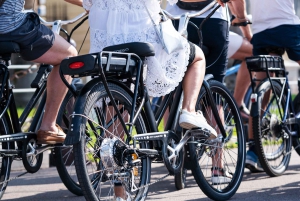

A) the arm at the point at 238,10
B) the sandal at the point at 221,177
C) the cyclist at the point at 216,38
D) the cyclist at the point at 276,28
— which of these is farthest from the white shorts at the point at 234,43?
the sandal at the point at 221,177

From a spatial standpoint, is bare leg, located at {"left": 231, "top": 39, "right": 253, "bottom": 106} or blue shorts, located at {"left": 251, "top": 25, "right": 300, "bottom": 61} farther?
bare leg, located at {"left": 231, "top": 39, "right": 253, "bottom": 106}

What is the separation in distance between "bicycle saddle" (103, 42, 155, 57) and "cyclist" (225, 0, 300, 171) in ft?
6.90

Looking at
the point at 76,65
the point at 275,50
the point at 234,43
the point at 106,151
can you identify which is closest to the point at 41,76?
the point at 76,65

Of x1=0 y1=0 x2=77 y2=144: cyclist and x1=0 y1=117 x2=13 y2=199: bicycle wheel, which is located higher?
x1=0 y1=0 x2=77 y2=144: cyclist

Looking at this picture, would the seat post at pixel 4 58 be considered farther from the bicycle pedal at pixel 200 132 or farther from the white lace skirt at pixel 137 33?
the bicycle pedal at pixel 200 132

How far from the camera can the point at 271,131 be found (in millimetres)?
6078

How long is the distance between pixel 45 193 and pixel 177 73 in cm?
168

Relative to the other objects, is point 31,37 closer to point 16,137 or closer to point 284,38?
point 16,137

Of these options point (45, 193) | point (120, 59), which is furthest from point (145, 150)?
point (45, 193)

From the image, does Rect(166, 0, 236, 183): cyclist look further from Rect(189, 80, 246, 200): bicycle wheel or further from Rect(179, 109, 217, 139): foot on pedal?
Rect(179, 109, 217, 139): foot on pedal

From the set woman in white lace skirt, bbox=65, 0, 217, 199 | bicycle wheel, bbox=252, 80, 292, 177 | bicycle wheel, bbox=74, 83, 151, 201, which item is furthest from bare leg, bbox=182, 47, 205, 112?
bicycle wheel, bbox=252, 80, 292, 177

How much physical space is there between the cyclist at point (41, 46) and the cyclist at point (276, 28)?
183 cm

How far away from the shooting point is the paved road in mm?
5203

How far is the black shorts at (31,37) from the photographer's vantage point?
14.9ft
